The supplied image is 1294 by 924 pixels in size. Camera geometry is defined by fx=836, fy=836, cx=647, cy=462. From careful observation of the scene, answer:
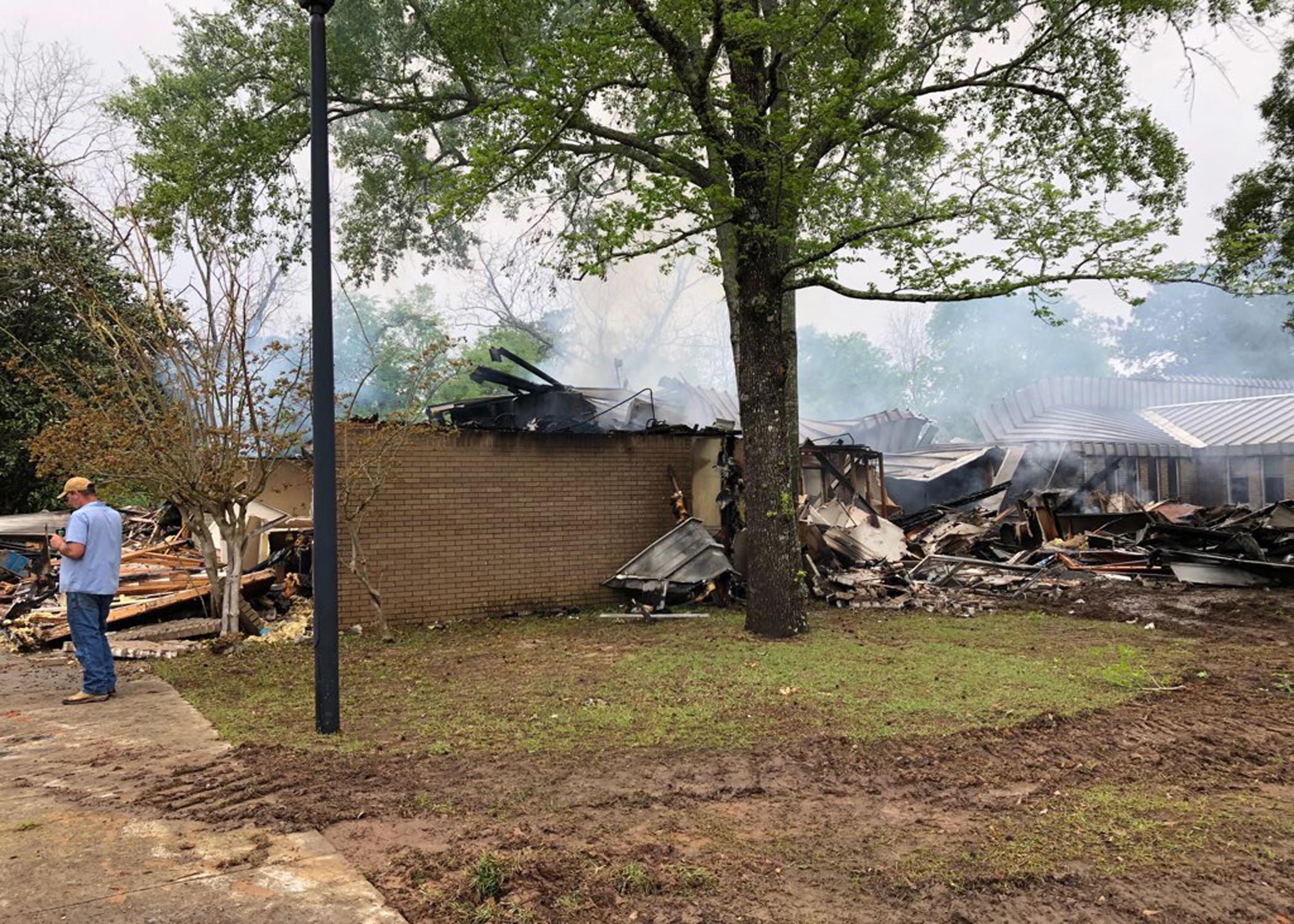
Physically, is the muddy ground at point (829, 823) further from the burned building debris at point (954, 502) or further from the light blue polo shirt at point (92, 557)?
the burned building debris at point (954, 502)

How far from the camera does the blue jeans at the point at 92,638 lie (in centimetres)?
657

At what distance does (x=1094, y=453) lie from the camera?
21703 millimetres

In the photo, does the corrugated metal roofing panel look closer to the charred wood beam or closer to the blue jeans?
the charred wood beam

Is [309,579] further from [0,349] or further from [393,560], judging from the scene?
[0,349]

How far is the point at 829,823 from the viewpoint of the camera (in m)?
3.95

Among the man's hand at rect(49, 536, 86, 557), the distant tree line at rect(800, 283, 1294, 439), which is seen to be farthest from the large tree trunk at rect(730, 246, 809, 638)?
the distant tree line at rect(800, 283, 1294, 439)

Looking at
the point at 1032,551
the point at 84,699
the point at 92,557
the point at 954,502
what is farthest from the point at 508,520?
the point at 954,502

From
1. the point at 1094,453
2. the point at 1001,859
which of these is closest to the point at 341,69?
the point at 1001,859

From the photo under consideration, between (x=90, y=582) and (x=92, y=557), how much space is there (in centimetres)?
20

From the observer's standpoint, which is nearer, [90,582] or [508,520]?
[90,582]

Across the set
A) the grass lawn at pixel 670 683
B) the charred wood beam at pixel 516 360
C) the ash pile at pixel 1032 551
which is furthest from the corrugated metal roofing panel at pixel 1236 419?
the charred wood beam at pixel 516 360

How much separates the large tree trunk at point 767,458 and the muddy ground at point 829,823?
3925 mm

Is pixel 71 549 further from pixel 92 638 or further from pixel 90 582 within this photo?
pixel 92 638

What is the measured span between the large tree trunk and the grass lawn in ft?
1.46
